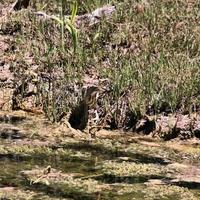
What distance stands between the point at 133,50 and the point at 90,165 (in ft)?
10.5

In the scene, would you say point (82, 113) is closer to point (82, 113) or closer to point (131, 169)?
point (82, 113)

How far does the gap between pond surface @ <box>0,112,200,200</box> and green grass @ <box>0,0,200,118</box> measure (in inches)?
21.9

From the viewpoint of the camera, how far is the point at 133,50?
27.2 feet

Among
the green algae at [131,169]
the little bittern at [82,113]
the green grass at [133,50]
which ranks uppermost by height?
the green grass at [133,50]

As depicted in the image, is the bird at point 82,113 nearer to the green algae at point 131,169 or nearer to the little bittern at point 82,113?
the little bittern at point 82,113

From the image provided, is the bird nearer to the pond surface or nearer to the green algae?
the pond surface

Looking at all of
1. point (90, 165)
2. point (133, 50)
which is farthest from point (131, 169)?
point (133, 50)


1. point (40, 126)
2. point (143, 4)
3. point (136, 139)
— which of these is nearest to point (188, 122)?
point (136, 139)

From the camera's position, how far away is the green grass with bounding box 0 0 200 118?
6891mm

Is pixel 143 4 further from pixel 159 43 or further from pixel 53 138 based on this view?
pixel 53 138

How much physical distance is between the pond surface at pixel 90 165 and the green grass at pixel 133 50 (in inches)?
21.9

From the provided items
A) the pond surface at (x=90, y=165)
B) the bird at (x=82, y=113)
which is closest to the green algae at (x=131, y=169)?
the pond surface at (x=90, y=165)

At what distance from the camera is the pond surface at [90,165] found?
476 centimetres

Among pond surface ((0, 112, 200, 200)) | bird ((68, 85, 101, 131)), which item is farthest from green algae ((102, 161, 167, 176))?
bird ((68, 85, 101, 131))
